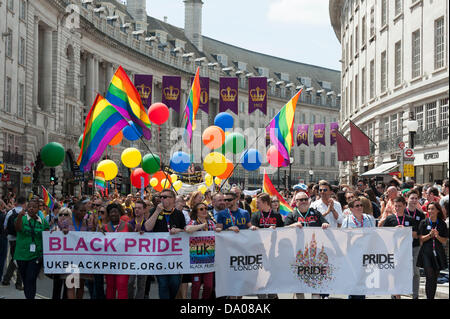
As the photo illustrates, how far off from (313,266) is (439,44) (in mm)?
21144

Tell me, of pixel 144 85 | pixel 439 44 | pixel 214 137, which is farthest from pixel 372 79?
pixel 214 137

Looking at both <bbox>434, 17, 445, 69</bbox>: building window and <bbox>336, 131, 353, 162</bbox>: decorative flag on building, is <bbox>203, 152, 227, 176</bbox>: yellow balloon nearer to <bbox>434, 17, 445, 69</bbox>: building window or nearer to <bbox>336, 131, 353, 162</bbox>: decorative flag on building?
<bbox>336, 131, 353, 162</bbox>: decorative flag on building

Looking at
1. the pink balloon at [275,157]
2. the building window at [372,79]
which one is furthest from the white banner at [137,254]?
the building window at [372,79]

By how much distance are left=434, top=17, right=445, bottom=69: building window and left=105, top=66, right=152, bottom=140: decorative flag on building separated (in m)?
16.8

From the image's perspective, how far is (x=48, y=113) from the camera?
50.7 meters

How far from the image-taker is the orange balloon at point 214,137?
20.1 meters

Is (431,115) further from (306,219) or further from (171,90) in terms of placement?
(306,219)

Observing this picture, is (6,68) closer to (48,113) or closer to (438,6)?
(48,113)

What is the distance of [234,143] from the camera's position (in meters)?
21.1

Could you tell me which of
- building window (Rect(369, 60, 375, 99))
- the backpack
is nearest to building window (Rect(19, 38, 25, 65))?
building window (Rect(369, 60, 375, 99))

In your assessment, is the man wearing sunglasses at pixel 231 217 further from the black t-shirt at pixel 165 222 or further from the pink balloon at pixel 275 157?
the pink balloon at pixel 275 157

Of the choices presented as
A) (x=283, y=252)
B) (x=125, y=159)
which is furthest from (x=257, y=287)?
(x=125, y=159)

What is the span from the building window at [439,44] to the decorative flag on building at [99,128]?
17.9 metres

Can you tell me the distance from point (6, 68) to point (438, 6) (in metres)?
24.5
